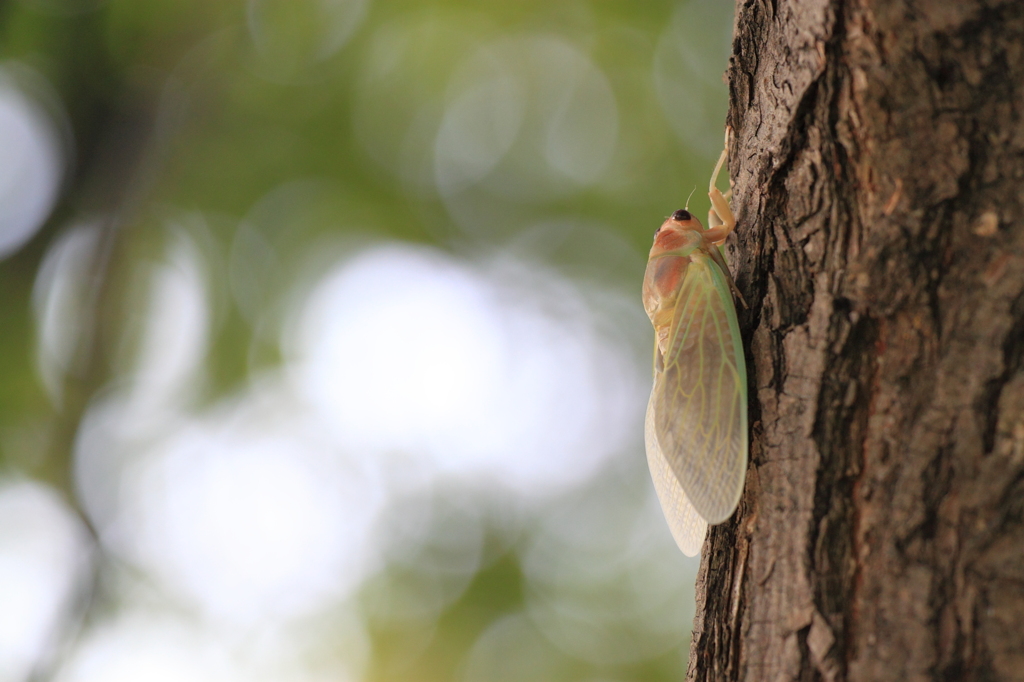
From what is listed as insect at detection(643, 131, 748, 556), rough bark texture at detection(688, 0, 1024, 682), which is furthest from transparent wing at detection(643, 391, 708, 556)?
rough bark texture at detection(688, 0, 1024, 682)

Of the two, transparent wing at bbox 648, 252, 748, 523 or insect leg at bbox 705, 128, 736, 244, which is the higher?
insect leg at bbox 705, 128, 736, 244

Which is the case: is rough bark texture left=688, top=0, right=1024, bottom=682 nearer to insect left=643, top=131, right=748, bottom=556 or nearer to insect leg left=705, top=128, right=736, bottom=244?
insect left=643, top=131, right=748, bottom=556

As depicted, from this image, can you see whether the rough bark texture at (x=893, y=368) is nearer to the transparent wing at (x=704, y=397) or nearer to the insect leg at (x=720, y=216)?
the transparent wing at (x=704, y=397)

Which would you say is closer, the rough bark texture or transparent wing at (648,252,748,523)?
the rough bark texture

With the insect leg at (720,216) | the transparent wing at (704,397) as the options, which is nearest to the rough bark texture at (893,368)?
the transparent wing at (704,397)

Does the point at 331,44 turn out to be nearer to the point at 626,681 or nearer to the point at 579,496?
the point at 579,496

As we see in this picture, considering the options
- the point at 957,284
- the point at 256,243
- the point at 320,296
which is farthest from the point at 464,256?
the point at 957,284

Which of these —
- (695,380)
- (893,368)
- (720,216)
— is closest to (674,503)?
(695,380)
